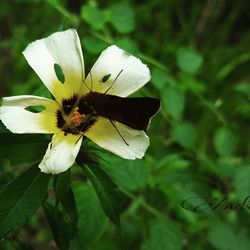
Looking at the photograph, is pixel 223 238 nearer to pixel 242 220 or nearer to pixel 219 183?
pixel 242 220

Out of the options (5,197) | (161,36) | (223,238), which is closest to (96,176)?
(5,197)

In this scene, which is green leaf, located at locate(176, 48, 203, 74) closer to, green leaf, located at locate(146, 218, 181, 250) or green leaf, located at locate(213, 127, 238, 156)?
green leaf, located at locate(213, 127, 238, 156)

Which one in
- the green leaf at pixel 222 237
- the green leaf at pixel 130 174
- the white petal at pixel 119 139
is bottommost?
the green leaf at pixel 222 237

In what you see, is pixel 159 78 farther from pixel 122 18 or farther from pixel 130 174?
pixel 130 174

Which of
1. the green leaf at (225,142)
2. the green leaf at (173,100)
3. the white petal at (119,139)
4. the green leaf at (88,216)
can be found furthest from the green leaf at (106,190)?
the green leaf at (225,142)

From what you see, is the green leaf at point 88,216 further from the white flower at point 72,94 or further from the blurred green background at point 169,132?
the white flower at point 72,94

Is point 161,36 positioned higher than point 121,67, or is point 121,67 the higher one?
point 161,36

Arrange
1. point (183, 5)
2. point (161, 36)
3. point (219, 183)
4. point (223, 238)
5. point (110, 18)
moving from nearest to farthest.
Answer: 1. point (223, 238)
2. point (110, 18)
3. point (219, 183)
4. point (161, 36)
5. point (183, 5)
